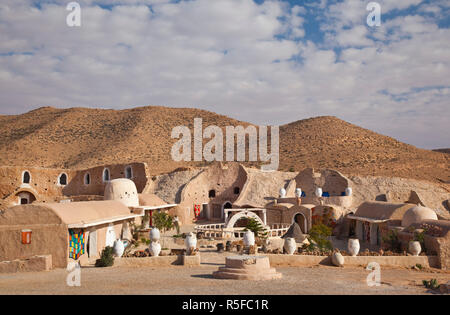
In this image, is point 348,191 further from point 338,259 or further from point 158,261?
point 158,261

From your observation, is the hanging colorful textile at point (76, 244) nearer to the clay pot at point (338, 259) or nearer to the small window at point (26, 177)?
the clay pot at point (338, 259)

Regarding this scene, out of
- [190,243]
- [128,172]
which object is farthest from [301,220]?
[128,172]

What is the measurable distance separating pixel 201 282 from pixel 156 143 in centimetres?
4950

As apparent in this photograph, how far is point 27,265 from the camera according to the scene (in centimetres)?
1463

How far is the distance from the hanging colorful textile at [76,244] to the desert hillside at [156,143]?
31.0 meters

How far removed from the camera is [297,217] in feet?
91.0

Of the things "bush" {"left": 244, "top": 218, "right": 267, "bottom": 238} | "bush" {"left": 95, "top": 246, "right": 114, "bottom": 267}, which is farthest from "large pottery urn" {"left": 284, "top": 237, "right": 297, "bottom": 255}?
"bush" {"left": 95, "top": 246, "right": 114, "bottom": 267}

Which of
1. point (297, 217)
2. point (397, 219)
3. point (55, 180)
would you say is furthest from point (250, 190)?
point (55, 180)

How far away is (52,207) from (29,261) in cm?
200

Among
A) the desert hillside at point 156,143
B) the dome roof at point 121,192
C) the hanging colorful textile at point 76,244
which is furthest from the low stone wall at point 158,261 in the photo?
the desert hillside at point 156,143

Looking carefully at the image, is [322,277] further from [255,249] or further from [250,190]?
[250,190]

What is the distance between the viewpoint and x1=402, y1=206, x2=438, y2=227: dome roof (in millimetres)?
19250
